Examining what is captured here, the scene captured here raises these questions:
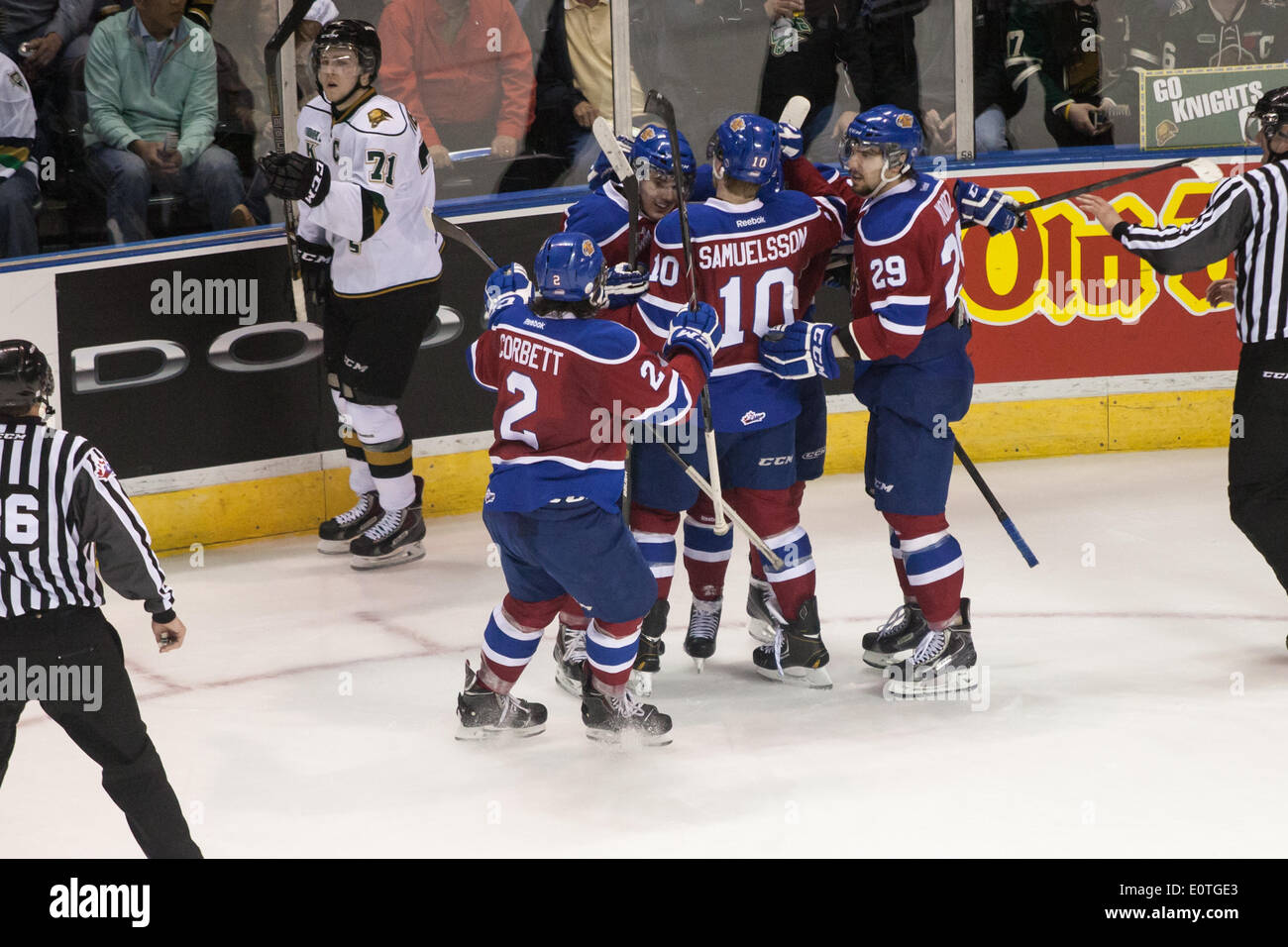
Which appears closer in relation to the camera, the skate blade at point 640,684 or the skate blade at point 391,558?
the skate blade at point 640,684

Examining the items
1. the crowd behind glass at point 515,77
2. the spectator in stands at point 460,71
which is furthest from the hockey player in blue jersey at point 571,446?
the spectator in stands at point 460,71

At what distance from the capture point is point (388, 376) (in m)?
5.69

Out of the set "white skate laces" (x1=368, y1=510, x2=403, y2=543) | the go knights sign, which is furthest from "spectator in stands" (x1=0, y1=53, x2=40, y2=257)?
the go knights sign

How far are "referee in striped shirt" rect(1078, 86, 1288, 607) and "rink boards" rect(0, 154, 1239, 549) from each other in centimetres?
240

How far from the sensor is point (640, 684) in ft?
14.0

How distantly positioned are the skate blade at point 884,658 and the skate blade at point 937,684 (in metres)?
0.12

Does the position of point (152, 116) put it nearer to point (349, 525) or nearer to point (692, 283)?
point (349, 525)

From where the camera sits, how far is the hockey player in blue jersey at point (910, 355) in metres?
4.00

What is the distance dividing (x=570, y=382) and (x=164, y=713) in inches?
59.5

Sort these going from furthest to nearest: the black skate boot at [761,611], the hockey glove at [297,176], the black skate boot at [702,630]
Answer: the hockey glove at [297,176], the black skate boot at [761,611], the black skate boot at [702,630]

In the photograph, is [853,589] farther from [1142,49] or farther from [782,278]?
[1142,49]

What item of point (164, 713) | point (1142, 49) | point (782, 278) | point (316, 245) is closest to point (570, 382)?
point (782, 278)

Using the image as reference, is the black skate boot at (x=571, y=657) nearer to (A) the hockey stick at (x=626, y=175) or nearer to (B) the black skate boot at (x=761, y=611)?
(B) the black skate boot at (x=761, y=611)

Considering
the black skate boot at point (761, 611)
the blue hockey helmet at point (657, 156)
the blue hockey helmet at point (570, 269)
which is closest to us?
the blue hockey helmet at point (570, 269)
